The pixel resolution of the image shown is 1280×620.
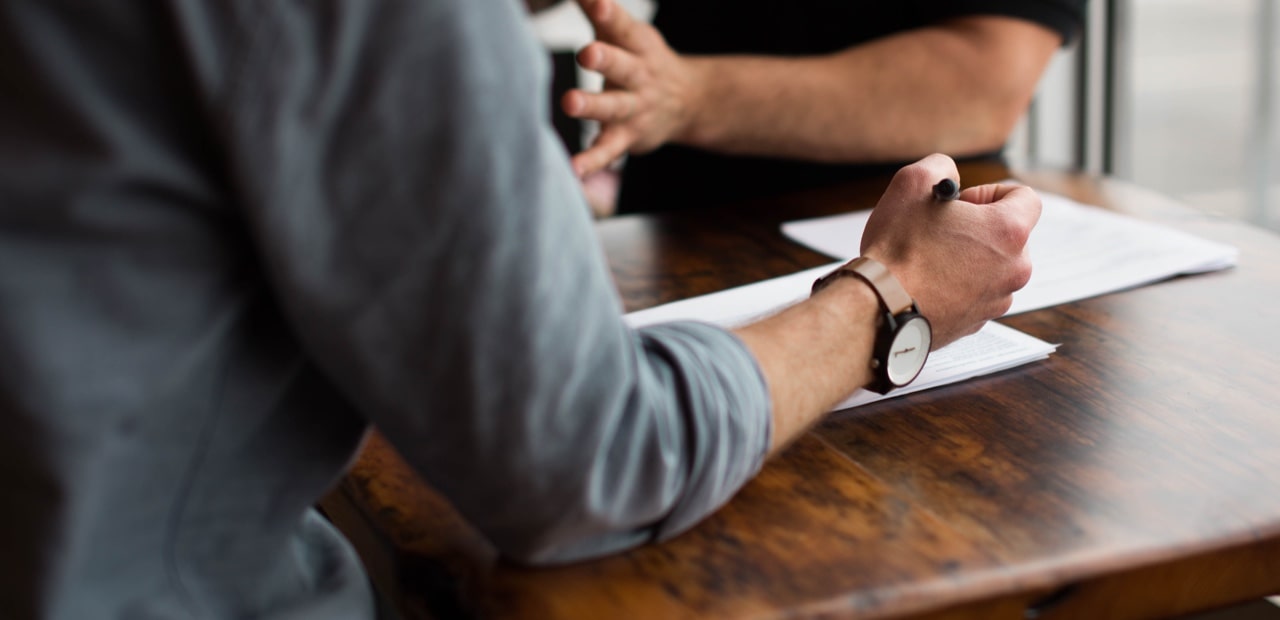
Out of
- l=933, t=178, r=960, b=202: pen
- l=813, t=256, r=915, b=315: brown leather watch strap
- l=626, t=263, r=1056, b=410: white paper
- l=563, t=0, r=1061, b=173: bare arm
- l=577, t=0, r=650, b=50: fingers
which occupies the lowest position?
l=626, t=263, r=1056, b=410: white paper

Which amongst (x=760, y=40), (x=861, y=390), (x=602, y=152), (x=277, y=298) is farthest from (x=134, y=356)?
(x=760, y=40)

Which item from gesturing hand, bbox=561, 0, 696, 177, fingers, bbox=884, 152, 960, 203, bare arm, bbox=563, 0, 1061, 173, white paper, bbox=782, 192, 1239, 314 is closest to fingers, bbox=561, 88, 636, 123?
gesturing hand, bbox=561, 0, 696, 177

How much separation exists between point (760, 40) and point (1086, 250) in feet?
2.15

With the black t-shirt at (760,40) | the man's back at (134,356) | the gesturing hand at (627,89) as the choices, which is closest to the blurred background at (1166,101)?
the black t-shirt at (760,40)

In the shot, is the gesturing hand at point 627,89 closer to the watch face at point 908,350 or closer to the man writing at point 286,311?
the watch face at point 908,350

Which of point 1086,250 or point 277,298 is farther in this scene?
point 1086,250

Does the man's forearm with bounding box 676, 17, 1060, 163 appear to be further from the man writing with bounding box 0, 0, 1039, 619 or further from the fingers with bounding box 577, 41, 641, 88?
the man writing with bounding box 0, 0, 1039, 619

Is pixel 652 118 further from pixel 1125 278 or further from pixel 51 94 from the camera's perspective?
pixel 51 94

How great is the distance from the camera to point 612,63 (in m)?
1.32

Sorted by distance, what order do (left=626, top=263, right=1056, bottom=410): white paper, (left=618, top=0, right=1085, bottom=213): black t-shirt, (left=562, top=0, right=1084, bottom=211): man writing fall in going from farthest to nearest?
1. (left=618, top=0, right=1085, bottom=213): black t-shirt
2. (left=562, top=0, right=1084, bottom=211): man writing
3. (left=626, top=263, right=1056, bottom=410): white paper

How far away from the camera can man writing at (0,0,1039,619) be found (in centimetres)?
51

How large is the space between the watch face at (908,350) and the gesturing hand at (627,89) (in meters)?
0.56

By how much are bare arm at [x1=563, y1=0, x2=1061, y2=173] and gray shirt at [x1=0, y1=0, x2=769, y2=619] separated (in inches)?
34.7

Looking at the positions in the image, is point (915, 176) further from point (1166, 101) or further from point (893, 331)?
point (1166, 101)
